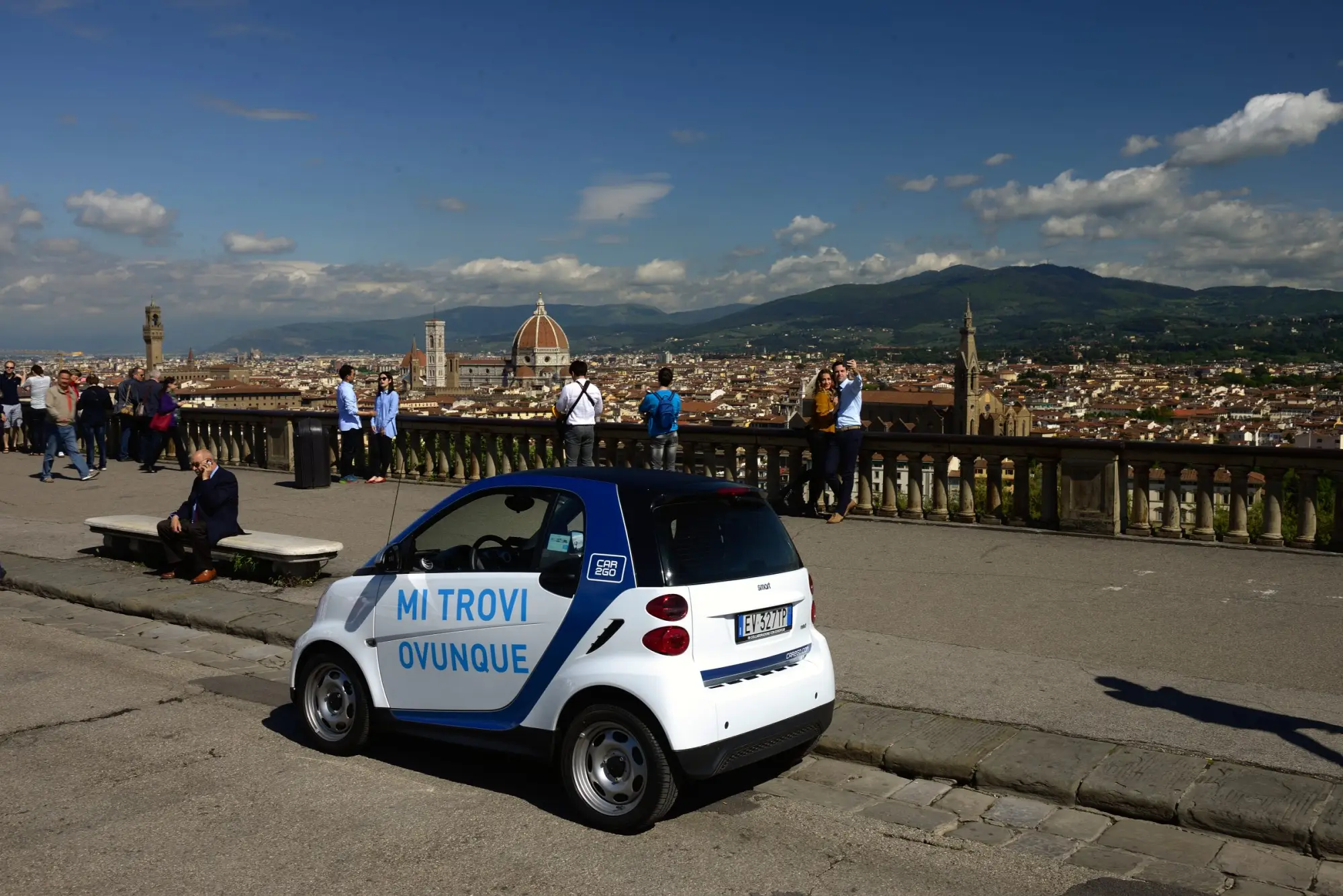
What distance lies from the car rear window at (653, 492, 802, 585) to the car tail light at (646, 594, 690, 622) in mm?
83

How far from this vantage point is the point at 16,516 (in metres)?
16.0

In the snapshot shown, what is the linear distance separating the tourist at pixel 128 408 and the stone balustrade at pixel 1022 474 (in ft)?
27.8

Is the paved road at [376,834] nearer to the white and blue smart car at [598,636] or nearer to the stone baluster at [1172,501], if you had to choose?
the white and blue smart car at [598,636]

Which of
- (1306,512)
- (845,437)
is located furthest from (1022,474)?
(1306,512)

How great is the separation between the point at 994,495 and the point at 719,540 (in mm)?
7867

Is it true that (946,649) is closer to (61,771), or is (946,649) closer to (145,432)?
(61,771)

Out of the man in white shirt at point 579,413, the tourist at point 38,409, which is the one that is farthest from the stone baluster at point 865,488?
the tourist at point 38,409

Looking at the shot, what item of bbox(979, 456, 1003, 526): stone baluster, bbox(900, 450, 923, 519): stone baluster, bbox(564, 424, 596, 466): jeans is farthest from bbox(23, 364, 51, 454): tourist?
bbox(979, 456, 1003, 526): stone baluster

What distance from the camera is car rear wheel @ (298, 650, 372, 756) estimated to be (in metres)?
6.25

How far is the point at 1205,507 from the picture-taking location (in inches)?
444

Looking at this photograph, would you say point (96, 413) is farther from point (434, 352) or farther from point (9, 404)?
point (434, 352)

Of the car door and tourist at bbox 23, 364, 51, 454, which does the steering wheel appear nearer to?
the car door

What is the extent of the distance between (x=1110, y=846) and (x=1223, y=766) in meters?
0.96

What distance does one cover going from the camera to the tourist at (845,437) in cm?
1284
